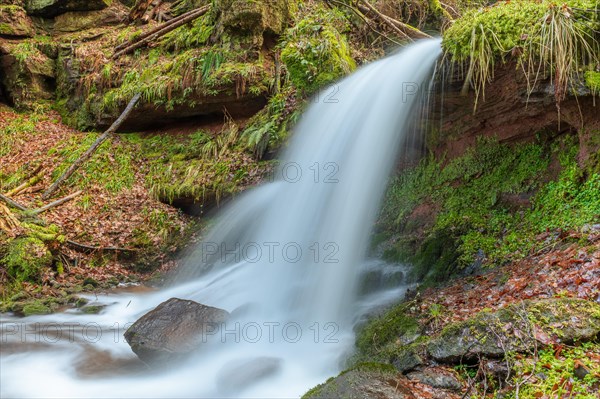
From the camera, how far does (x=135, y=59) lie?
11258 mm

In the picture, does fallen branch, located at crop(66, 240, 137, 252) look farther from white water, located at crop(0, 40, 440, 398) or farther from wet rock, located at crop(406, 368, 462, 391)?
wet rock, located at crop(406, 368, 462, 391)

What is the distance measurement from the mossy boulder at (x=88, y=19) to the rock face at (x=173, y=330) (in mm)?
11484

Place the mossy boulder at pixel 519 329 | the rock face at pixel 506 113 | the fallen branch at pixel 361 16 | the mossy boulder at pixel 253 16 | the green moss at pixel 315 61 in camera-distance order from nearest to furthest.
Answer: the mossy boulder at pixel 519 329, the rock face at pixel 506 113, the green moss at pixel 315 61, the mossy boulder at pixel 253 16, the fallen branch at pixel 361 16

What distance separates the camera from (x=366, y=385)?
8.92ft

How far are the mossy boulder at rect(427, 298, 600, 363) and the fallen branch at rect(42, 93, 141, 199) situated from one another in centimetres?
841

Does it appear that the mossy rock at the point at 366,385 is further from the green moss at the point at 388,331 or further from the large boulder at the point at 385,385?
the green moss at the point at 388,331

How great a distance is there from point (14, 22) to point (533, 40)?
1393 centimetres

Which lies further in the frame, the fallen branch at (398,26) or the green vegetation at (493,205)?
the fallen branch at (398,26)

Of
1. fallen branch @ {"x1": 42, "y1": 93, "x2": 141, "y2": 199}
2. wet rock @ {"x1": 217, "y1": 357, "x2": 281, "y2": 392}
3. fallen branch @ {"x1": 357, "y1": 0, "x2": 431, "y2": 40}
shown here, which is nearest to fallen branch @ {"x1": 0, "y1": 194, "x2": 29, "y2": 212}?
fallen branch @ {"x1": 42, "y1": 93, "x2": 141, "y2": 199}

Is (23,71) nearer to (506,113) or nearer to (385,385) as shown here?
(506,113)

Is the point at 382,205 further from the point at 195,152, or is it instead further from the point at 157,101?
the point at 157,101

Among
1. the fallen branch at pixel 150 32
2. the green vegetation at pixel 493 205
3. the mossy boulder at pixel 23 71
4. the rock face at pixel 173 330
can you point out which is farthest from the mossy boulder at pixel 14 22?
the green vegetation at pixel 493 205

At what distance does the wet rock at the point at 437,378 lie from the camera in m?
2.78

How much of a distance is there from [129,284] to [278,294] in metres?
2.92
